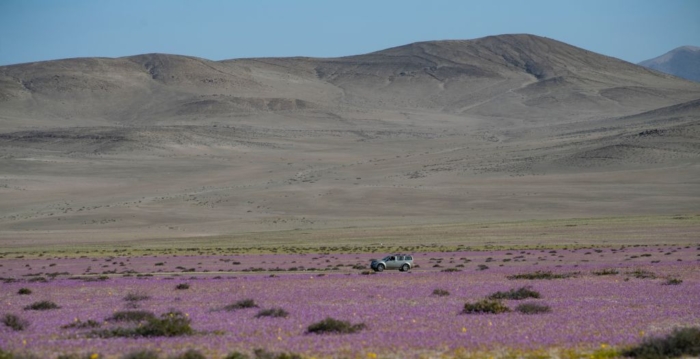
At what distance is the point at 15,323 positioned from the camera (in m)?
14.9

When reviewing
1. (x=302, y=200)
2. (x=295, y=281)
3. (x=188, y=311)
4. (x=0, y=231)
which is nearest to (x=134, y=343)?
(x=188, y=311)

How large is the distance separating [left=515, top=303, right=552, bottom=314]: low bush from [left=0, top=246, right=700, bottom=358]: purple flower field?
0.28 m

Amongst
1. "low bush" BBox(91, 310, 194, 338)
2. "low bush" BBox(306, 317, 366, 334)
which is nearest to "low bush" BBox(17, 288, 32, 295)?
"low bush" BBox(91, 310, 194, 338)

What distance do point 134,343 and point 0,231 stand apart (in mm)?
66351

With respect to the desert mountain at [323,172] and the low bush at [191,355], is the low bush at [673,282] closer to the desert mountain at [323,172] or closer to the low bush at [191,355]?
the low bush at [191,355]

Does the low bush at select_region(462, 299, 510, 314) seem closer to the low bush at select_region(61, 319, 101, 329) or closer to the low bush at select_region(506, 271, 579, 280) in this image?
the low bush at select_region(61, 319, 101, 329)

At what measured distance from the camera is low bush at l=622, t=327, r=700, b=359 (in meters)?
11.1

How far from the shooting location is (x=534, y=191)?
90438 millimetres

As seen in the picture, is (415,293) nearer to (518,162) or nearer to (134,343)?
(134,343)

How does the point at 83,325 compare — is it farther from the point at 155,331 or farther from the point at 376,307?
the point at 376,307

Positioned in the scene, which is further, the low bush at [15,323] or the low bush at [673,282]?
the low bush at [673,282]

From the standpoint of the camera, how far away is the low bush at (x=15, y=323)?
14714mm

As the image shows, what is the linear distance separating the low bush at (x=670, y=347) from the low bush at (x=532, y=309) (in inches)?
173

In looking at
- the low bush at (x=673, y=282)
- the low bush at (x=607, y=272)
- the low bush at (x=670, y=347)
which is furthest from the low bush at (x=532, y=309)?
the low bush at (x=607, y=272)
